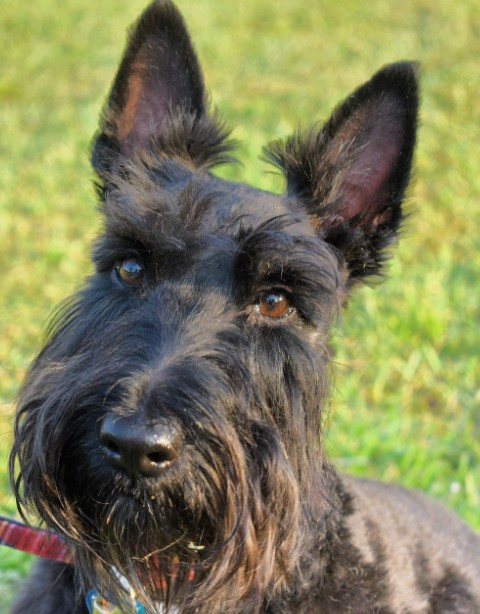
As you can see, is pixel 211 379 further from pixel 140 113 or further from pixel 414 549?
pixel 414 549

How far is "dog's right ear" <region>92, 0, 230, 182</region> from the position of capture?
3160mm

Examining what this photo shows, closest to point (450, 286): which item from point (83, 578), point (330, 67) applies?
point (83, 578)

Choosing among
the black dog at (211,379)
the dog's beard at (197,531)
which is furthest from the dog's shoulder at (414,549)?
the dog's beard at (197,531)

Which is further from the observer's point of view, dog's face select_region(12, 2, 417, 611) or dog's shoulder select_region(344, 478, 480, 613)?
dog's shoulder select_region(344, 478, 480, 613)

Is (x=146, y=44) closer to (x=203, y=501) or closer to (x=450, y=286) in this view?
(x=203, y=501)

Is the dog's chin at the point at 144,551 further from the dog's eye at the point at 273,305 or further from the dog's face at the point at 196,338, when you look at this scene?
the dog's eye at the point at 273,305

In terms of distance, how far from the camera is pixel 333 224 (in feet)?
10.8

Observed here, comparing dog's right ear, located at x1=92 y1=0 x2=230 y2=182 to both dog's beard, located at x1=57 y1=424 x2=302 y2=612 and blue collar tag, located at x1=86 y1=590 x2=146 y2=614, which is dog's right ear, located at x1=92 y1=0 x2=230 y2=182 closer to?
dog's beard, located at x1=57 y1=424 x2=302 y2=612

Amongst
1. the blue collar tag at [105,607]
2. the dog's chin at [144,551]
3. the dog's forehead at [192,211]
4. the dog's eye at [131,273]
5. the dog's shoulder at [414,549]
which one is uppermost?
the dog's forehead at [192,211]

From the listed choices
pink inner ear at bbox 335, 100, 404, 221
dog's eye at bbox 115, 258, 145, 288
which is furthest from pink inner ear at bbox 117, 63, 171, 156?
pink inner ear at bbox 335, 100, 404, 221

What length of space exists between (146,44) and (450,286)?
4774 mm

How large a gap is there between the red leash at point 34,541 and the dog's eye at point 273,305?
1.14 metres

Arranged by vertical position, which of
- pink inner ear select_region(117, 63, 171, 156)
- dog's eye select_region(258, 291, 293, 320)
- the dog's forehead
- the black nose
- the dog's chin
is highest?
pink inner ear select_region(117, 63, 171, 156)

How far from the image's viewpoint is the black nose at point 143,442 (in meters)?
2.16
